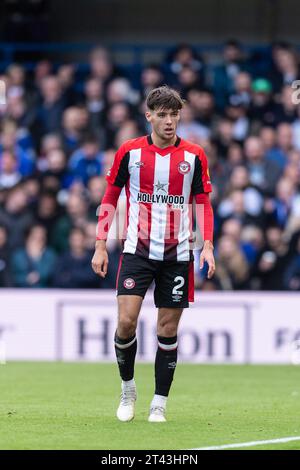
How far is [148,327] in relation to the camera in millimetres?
15609

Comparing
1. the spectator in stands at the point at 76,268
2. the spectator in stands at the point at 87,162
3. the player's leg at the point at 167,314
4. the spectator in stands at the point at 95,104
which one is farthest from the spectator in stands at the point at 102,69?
the player's leg at the point at 167,314

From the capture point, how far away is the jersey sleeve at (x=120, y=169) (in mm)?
8641

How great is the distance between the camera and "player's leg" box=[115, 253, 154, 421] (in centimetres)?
851

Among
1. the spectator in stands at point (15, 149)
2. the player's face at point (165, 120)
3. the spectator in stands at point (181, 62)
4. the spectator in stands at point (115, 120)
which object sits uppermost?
the spectator in stands at point (181, 62)

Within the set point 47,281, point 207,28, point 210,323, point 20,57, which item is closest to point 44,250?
point 47,281

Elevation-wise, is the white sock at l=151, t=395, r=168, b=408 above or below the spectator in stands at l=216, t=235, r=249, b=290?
below

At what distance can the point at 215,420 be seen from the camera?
29.2 ft

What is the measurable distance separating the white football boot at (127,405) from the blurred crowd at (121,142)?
7.22 meters

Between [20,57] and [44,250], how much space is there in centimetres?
587

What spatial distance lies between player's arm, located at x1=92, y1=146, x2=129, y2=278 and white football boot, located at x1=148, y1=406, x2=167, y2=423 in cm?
100

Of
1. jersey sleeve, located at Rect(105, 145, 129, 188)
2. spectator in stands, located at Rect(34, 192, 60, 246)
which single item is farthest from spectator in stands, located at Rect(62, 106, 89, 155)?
jersey sleeve, located at Rect(105, 145, 129, 188)

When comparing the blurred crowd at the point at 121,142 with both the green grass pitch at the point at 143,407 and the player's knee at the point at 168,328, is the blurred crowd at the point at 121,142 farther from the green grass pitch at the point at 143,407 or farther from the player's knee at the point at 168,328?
the player's knee at the point at 168,328

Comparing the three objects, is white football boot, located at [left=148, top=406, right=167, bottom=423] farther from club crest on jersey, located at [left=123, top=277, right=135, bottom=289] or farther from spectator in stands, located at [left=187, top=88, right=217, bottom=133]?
spectator in stands, located at [left=187, top=88, right=217, bottom=133]
